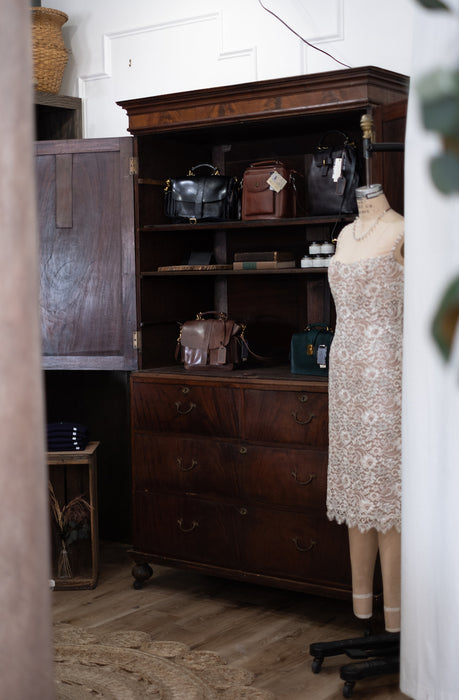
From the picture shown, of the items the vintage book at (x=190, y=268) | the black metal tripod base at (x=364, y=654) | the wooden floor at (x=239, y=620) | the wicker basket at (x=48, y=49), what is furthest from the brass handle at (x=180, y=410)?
the wicker basket at (x=48, y=49)

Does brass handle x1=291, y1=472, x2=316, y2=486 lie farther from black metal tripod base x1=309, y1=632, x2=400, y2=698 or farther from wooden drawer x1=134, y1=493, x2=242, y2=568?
black metal tripod base x1=309, y1=632, x2=400, y2=698

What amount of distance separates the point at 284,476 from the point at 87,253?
1.33 m

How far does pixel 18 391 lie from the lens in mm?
757

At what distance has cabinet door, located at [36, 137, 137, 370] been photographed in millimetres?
3779

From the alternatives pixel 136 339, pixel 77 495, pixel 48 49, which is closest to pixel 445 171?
pixel 136 339

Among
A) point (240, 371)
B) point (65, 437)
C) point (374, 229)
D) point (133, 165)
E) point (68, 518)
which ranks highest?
point (133, 165)

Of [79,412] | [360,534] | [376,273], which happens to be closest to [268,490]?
[360,534]

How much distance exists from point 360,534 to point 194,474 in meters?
1.01

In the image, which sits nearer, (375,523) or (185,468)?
(375,523)

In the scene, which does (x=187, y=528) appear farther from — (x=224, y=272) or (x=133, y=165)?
(x=133, y=165)

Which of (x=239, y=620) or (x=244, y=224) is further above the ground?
(x=244, y=224)

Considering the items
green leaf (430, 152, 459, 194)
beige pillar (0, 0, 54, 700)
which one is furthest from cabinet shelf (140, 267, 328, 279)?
green leaf (430, 152, 459, 194)

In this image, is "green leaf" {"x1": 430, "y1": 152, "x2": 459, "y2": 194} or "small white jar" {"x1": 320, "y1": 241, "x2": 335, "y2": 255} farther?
"small white jar" {"x1": 320, "y1": 241, "x2": 335, "y2": 255}

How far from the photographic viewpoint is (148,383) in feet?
12.3
